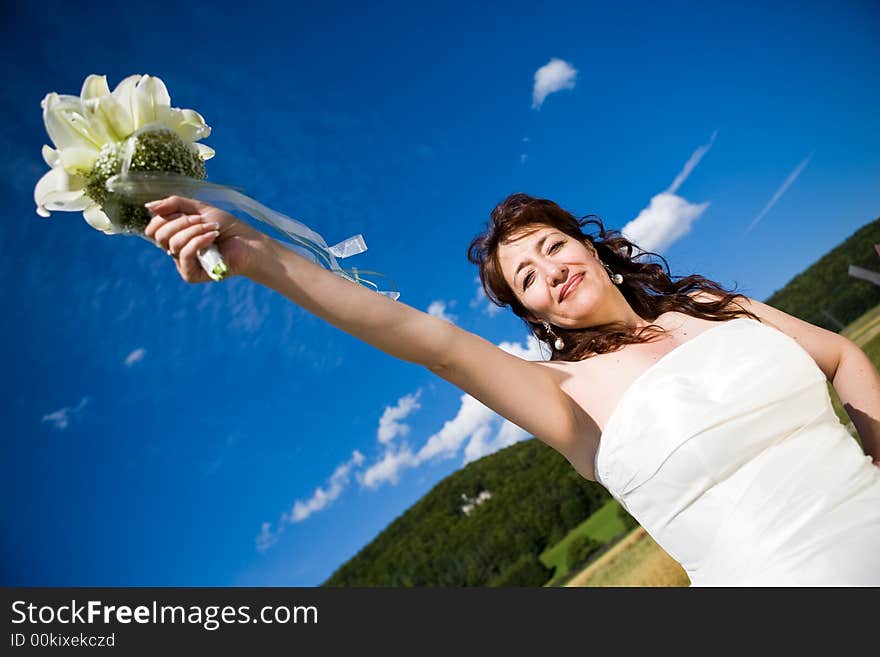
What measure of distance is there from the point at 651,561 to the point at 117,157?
18.2 m

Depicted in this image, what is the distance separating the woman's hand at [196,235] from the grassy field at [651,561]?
38.0 ft

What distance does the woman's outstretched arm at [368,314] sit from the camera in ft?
6.52

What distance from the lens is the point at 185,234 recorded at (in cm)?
194

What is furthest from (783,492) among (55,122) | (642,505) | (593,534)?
(593,534)

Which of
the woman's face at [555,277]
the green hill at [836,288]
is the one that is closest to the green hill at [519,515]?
the green hill at [836,288]

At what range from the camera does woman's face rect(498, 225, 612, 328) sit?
3463 millimetres

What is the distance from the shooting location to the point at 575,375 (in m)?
3.16

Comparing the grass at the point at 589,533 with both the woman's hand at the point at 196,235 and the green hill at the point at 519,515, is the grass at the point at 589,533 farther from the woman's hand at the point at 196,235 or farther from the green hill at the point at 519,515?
the woman's hand at the point at 196,235

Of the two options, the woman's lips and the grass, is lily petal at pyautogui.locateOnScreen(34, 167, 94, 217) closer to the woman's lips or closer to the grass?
the woman's lips

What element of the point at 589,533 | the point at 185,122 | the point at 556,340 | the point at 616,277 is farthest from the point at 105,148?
the point at 589,533

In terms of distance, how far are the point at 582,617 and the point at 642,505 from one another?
54cm

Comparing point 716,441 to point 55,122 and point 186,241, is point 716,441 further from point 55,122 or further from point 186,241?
point 55,122

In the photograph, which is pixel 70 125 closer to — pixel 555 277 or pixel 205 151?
pixel 205 151

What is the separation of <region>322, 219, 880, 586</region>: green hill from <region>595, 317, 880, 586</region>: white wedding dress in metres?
30.1
